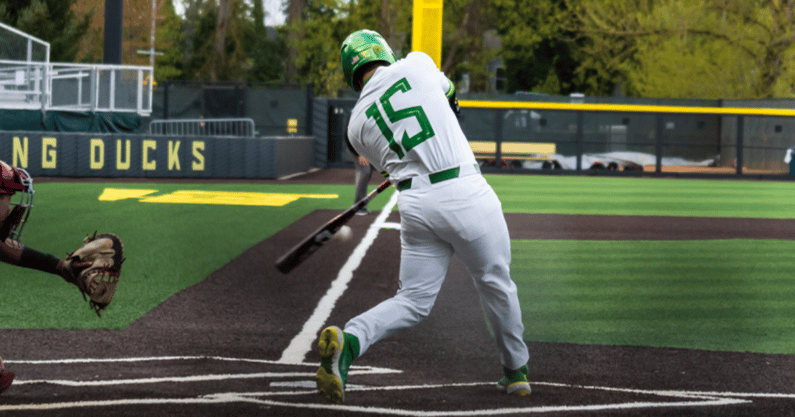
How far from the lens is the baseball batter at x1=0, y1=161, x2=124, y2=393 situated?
409 cm

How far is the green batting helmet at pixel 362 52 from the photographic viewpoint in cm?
468

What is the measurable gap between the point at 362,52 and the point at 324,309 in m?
2.99

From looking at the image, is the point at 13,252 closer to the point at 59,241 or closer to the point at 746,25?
the point at 59,241

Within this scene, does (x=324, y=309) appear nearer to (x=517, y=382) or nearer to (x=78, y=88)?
(x=517, y=382)

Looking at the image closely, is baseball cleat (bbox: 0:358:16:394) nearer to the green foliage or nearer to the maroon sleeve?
the maroon sleeve

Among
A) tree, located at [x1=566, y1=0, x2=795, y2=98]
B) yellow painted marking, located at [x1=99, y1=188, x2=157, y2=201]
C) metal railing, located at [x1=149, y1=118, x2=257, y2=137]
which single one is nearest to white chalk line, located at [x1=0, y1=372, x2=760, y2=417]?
yellow painted marking, located at [x1=99, y1=188, x2=157, y2=201]

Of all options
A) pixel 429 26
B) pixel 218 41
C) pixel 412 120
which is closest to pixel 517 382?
pixel 412 120

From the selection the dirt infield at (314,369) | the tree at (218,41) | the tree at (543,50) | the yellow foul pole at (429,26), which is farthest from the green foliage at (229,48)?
the dirt infield at (314,369)

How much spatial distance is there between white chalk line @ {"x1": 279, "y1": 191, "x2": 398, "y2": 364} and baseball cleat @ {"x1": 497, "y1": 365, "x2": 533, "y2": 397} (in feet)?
4.62

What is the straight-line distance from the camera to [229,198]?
1708cm

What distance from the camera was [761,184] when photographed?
85.1 ft

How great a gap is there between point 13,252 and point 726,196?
1937cm

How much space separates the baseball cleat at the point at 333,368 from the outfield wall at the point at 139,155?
18.6m

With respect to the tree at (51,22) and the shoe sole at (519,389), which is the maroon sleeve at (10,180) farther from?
the tree at (51,22)
